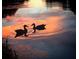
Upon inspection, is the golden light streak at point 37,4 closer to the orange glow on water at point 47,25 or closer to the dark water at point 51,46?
the orange glow on water at point 47,25

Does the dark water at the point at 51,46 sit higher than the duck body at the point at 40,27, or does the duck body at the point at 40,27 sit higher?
the duck body at the point at 40,27

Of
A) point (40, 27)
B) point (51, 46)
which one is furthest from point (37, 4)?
point (51, 46)

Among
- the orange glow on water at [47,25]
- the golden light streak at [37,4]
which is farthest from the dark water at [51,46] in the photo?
the golden light streak at [37,4]

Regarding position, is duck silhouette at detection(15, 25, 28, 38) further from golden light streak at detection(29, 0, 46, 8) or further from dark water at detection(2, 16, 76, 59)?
golden light streak at detection(29, 0, 46, 8)

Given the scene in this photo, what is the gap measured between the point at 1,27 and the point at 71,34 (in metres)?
0.55

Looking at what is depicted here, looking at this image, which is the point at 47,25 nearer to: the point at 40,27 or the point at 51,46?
the point at 40,27

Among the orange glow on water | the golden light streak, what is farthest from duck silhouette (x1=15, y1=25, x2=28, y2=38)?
the golden light streak

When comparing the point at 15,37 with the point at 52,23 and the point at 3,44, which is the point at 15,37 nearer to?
the point at 3,44

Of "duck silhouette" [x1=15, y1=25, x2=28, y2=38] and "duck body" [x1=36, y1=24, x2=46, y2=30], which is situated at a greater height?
"duck body" [x1=36, y1=24, x2=46, y2=30]

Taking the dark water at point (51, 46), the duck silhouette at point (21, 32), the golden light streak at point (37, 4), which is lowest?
the dark water at point (51, 46)

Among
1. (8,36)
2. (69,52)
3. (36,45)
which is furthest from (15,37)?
(69,52)

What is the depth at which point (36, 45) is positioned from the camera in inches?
54.5

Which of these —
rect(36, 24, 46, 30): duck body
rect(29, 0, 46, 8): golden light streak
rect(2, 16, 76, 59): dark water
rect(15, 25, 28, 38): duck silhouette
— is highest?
rect(29, 0, 46, 8): golden light streak

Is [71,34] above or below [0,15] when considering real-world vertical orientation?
below
